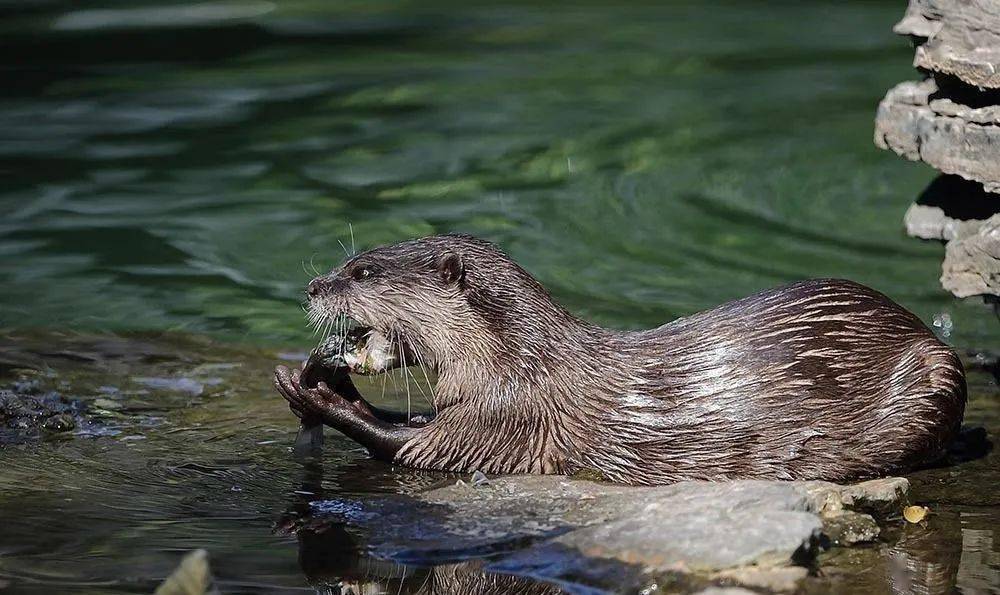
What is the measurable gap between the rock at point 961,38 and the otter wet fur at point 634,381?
0.88 m

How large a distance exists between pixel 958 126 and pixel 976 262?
19.8 inches

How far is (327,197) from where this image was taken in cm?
1018

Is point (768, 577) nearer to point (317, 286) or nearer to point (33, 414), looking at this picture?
point (317, 286)

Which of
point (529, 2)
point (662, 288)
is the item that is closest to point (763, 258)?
point (662, 288)

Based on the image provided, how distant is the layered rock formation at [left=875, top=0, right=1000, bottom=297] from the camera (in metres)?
6.20

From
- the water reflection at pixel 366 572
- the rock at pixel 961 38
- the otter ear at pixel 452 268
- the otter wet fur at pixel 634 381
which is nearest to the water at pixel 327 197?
the water reflection at pixel 366 572

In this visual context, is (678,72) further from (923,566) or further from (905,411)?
(923,566)

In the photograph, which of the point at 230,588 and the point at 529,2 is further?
the point at 529,2

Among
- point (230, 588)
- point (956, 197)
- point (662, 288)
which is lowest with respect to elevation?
point (662, 288)

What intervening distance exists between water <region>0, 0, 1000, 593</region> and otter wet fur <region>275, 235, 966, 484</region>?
251 millimetres

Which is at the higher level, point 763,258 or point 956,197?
point 956,197

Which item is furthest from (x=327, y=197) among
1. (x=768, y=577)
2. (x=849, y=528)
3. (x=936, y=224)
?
(x=768, y=577)

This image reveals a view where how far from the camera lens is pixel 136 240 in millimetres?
9492

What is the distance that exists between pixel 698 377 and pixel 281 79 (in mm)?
7395
